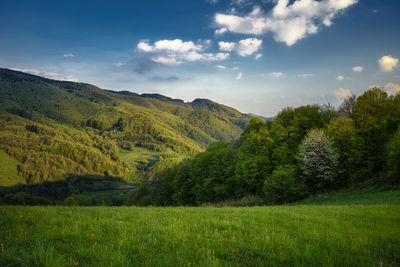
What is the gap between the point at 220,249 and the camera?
4520 mm

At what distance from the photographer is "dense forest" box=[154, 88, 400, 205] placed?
3253cm

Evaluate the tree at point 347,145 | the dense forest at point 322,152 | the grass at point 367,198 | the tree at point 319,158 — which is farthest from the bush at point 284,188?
the tree at point 347,145

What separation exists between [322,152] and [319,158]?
1.13 meters

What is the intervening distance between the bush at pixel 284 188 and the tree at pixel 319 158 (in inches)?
106

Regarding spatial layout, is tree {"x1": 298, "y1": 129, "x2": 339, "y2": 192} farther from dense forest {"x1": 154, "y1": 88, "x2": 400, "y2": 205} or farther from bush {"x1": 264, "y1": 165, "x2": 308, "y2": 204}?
bush {"x1": 264, "y1": 165, "x2": 308, "y2": 204}

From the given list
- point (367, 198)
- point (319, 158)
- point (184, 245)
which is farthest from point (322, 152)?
point (184, 245)

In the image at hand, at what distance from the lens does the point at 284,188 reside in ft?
109

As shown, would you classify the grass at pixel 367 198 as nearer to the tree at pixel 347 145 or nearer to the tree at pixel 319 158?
the tree at pixel 319 158

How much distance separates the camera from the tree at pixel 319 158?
1275 inches

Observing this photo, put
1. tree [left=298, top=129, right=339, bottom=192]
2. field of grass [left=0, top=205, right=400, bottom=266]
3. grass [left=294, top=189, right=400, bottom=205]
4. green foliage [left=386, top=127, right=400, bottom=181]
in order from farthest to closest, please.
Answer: tree [left=298, top=129, right=339, bottom=192] → green foliage [left=386, top=127, right=400, bottom=181] → grass [left=294, top=189, right=400, bottom=205] → field of grass [left=0, top=205, right=400, bottom=266]

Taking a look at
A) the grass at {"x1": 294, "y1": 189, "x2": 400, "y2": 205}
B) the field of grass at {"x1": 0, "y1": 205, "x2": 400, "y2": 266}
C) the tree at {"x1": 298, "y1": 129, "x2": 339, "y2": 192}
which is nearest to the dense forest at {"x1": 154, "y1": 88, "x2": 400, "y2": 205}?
the tree at {"x1": 298, "y1": 129, "x2": 339, "y2": 192}

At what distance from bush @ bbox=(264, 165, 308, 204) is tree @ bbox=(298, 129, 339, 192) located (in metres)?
2.69

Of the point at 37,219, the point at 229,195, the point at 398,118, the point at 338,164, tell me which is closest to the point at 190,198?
the point at 229,195

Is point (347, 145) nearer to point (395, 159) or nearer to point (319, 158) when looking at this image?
point (319, 158)
